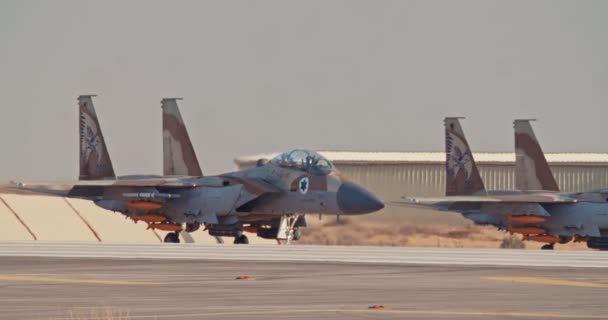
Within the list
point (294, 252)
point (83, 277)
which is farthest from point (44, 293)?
point (294, 252)

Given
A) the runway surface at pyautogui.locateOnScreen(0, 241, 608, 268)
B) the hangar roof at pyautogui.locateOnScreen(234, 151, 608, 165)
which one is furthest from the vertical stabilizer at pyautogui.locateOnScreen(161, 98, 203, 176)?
the hangar roof at pyautogui.locateOnScreen(234, 151, 608, 165)

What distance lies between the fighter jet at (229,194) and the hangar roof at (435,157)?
782 inches

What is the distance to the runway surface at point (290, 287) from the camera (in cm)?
1678

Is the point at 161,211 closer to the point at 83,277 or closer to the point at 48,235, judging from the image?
the point at 48,235

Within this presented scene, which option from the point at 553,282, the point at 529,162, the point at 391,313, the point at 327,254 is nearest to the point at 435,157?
the point at 529,162

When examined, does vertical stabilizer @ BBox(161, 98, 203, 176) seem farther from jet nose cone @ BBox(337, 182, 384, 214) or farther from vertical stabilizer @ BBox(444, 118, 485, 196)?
vertical stabilizer @ BBox(444, 118, 485, 196)

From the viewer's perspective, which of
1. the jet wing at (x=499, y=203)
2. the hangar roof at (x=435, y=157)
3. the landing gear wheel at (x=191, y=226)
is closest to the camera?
the jet wing at (x=499, y=203)

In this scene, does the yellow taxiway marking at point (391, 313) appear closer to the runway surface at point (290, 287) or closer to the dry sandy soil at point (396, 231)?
the runway surface at point (290, 287)

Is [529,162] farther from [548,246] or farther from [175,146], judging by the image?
[175,146]

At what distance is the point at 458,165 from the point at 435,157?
1909cm

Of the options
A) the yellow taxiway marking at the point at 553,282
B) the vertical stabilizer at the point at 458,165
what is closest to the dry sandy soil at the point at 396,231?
the vertical stabilizer at the point at 458,165

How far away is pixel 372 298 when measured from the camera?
18.9 meters

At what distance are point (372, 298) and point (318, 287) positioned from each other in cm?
219

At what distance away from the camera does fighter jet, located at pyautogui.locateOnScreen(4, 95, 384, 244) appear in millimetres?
42219
